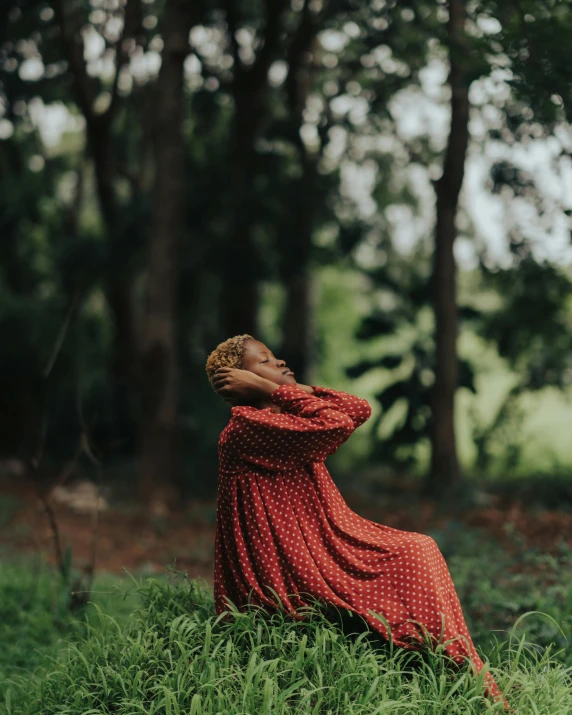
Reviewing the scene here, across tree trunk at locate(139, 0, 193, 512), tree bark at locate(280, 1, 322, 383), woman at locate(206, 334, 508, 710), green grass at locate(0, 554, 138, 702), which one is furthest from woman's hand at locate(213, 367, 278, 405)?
tree bark at locate(280, 1, 322, 383)

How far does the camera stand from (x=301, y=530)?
361 cm

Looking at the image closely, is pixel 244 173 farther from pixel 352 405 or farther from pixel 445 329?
pixel 352 405

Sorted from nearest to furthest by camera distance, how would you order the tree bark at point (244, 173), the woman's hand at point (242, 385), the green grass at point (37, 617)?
the woman's hand at point (242, 385) < the green grass at point (37, 617) < the tree bark at point (244, 173)

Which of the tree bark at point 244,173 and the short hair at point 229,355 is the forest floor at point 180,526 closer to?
the tree bark at point 244,173

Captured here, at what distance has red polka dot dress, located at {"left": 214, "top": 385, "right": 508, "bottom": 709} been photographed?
3479mm

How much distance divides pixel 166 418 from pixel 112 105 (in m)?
4.75

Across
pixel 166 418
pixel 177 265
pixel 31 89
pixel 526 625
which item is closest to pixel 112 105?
pixel 31 89

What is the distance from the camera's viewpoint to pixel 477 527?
7941 millimetres

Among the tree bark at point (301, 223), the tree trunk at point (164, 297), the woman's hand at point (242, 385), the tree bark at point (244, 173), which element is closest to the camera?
the woman's hand at point (242, 385)

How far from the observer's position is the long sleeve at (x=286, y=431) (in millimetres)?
3477

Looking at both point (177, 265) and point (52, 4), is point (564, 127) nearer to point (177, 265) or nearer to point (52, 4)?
point (177, 265)

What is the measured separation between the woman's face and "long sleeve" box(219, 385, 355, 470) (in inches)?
3.0

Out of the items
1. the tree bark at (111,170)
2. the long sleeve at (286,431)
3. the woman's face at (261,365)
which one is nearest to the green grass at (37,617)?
the long sleeve at (286,431)

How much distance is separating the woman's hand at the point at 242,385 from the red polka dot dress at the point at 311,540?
0.05 meters
